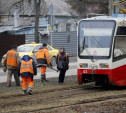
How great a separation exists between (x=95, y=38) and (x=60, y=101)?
4040mm

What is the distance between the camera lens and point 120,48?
15547 mm

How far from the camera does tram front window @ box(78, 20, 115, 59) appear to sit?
605 inches

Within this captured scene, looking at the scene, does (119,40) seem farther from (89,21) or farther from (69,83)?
(69,83)

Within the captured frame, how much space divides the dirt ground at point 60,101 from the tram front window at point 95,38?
57.4 inches

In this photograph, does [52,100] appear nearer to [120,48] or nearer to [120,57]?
[120,57]

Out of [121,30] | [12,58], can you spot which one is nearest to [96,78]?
[121,30]

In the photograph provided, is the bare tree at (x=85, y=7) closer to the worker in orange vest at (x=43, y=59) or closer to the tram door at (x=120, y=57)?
the worker in orange vest at (x=43, y=59)

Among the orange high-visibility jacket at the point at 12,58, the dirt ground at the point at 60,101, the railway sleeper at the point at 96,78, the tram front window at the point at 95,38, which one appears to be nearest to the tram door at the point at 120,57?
the tram front window at the point at 95,38

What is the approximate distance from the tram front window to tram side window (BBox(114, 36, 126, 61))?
0.88 feet

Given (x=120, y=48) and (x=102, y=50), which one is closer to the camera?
(x=102, y=50)

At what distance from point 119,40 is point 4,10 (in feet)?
171

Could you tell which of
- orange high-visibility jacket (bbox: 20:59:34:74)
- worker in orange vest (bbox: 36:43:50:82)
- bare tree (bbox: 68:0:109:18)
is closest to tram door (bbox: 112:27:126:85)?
orange high-visibility jacket (bbox: 20:59:34:74)

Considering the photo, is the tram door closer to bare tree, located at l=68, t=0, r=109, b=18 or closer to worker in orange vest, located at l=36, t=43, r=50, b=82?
worker in orange vest, located at l=36, t=43, r=50, b=82

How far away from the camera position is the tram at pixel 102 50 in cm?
1516
